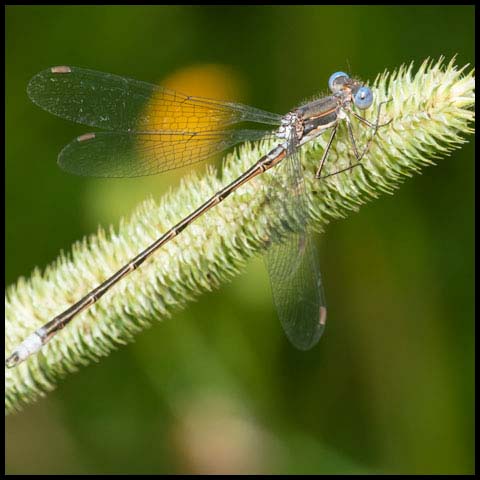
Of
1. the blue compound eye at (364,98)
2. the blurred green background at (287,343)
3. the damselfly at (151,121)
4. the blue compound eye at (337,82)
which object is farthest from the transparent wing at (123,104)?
the blue compound eye at (364,98)

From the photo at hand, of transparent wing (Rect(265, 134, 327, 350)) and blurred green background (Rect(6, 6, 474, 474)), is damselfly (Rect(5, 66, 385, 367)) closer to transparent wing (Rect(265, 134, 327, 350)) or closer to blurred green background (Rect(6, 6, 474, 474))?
transparent wing (Rect(265, 134, 327, 350))

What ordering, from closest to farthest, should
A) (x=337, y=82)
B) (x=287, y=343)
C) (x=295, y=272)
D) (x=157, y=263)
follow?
(x=157, y=263), (x=295, y=272), (x=337, y=82), (x=287, y=343)

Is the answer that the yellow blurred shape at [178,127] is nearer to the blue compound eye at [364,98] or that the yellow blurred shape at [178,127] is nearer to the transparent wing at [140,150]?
the transparent wing at [140,150]

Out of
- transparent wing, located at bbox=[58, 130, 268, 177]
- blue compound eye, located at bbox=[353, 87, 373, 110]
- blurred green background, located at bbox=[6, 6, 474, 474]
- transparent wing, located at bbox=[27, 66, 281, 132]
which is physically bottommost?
blurred green background, located at bbox=[6, 6, 474, 474]

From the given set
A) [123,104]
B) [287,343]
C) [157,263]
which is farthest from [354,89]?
[287,343]

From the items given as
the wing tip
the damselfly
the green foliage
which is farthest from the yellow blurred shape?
the green foliage

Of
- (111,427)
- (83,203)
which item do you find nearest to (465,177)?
(83,203)

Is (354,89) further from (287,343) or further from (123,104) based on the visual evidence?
(287,343)
